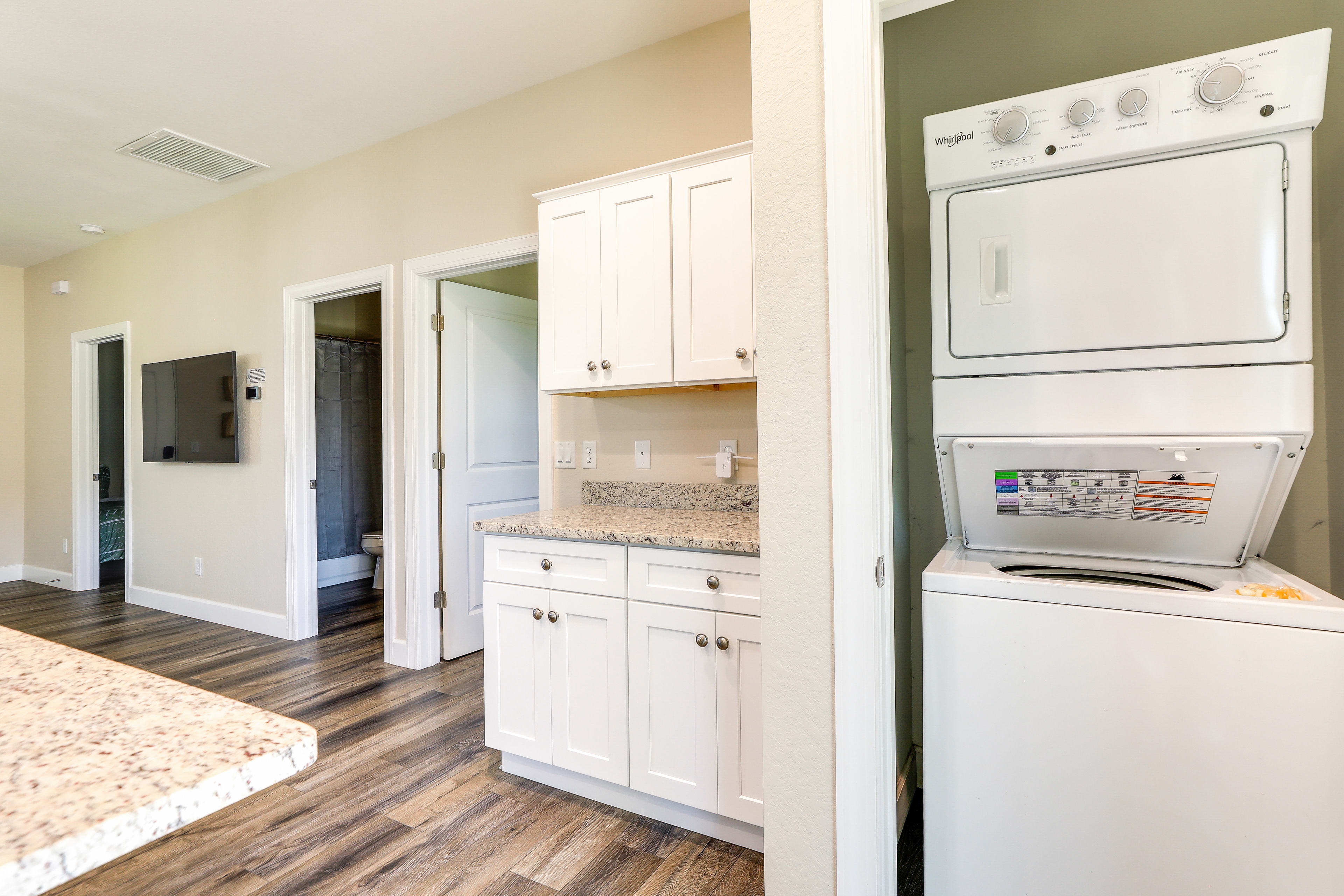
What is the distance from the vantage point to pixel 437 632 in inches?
129

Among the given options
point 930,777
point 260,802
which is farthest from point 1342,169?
point 260,802

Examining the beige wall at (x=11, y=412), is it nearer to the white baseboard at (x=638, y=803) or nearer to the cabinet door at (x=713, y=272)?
the white baseboard at (x=638, y=803)

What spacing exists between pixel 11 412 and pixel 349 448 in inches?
116

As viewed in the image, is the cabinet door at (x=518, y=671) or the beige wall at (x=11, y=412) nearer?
the cabinet door at (x=518, y=671)

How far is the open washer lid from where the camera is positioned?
53.1 inches

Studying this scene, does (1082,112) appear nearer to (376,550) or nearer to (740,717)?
(740,717)

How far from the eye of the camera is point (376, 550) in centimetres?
495

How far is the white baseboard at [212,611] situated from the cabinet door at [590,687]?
252 centimetres

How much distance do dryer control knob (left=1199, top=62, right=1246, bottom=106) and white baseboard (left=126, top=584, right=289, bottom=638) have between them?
442 cm

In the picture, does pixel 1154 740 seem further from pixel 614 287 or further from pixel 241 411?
pixel 241 411

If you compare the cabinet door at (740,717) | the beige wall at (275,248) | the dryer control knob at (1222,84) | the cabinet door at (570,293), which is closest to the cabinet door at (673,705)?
the cabinet door at (740,717)

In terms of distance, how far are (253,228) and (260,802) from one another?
327 cm

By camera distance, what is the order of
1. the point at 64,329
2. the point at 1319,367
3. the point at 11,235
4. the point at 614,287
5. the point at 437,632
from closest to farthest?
the point at 1319,367, the point at 614,287, the point at 437,632, the point at 11,235, the point at 64,329

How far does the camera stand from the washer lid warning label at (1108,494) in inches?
54.8
